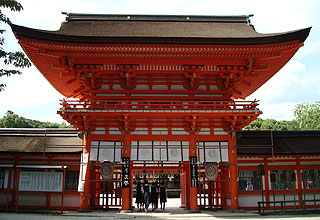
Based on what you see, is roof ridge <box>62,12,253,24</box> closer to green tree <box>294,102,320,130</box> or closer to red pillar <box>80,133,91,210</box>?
red pillar <box>80,133,91,210</box>

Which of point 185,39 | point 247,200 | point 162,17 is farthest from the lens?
point 162,17

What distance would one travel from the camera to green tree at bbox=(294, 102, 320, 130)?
47.4 meters

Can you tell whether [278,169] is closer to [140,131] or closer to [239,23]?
[140,131]

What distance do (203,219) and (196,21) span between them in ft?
41.7

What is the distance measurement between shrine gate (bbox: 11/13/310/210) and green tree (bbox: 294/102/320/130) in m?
35.7

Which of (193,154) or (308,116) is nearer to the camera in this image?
(193,154)

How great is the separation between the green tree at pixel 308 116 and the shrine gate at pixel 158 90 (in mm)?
35728

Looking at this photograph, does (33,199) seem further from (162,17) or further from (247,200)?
(162,17)

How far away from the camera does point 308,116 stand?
4875 cm

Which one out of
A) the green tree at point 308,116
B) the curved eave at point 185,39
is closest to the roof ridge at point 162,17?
the curved eave at point 185,39

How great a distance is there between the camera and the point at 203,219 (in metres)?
12.7

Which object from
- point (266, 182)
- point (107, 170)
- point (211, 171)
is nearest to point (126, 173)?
point (107, 170)

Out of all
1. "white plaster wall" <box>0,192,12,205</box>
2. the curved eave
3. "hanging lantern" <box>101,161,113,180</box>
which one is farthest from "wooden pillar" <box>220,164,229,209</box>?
"white plaster wall" <box>0,192,12,205</box>

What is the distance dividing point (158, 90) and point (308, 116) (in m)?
40.6
